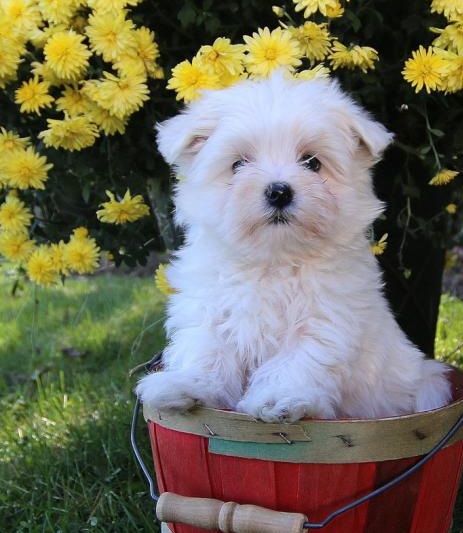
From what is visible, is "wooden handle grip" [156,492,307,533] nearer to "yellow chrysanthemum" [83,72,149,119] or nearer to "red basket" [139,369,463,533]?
"red basket" [139,369,463,533]

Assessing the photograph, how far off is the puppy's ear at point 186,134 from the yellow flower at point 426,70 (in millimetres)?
663

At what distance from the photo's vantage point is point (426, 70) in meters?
2.43

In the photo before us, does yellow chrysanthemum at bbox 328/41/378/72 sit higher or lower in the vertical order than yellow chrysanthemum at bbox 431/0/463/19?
lower

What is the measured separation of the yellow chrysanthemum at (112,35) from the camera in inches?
102

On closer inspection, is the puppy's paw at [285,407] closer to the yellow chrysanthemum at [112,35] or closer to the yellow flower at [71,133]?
the yellow flower at [71,133]

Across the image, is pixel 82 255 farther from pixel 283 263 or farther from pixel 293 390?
pixel 293 390

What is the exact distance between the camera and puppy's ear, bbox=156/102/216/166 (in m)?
2.28

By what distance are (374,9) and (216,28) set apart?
55 centimetres

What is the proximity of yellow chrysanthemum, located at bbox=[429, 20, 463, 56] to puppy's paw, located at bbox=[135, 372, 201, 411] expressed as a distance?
1.32 m

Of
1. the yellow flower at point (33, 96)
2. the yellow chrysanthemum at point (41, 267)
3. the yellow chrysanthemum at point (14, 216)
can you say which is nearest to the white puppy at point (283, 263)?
the yellow flower at point (33, 96)

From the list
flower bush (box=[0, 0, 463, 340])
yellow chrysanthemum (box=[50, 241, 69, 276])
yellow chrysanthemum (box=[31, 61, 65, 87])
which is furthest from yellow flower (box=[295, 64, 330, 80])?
yellow chrysanthemum (box=[50, 241, 69, 276])

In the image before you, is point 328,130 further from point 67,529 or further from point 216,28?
point 67,529

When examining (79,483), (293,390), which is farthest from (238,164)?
(79,483)

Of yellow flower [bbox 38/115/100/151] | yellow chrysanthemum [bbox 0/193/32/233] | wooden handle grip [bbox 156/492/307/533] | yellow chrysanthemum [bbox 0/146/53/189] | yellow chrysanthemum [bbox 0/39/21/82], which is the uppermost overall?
yellow chrysanthemum [bbox 0/39/21/82]
